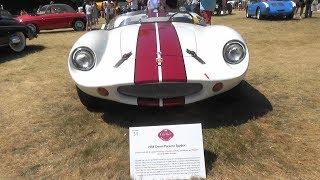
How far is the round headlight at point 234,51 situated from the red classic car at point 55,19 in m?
13.9

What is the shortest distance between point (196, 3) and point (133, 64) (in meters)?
13.1

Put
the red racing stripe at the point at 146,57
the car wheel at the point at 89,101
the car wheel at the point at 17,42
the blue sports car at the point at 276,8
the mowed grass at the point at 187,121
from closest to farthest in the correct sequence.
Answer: the mowed grass at the point at 187,121, the red racing stripe at the point at 146,57, the car wheel at the point at 89,101, the car wheel at the point at 17,42, the blue sports car at the point at 276,8

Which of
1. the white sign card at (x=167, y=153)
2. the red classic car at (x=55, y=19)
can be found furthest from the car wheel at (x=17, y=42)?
the white sign card at (x=167, y=153)

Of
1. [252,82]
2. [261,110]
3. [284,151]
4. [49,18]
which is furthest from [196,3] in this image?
[284,151]

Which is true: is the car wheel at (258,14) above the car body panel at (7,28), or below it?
below

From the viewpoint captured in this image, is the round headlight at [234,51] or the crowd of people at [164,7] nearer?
the round headlight at [234,51]

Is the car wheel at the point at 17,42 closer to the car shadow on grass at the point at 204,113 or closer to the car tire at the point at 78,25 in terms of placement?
the car shadow on grass at the point at 204,113

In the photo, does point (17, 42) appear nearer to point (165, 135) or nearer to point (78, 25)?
point (78, 25)

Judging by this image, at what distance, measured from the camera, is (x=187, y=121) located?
15.7ft

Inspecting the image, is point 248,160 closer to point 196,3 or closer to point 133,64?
point 133,64

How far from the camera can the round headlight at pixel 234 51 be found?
4566 mm

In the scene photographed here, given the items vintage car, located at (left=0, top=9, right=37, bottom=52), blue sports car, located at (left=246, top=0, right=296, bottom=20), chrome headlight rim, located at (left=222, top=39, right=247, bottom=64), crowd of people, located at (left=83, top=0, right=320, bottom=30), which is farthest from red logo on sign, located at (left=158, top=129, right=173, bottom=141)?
blue sports car, located at (left=246, top=0, right=296, bottom=20)

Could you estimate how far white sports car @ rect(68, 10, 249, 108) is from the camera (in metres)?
4.24

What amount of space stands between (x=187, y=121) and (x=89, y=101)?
4.04ft
